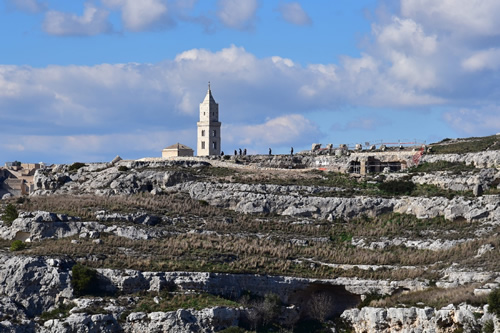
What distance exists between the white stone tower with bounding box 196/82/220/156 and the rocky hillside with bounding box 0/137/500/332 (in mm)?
11328

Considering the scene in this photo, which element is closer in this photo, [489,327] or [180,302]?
[489,327]

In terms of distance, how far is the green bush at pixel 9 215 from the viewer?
75.9 metres

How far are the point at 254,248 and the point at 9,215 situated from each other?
16839 mm

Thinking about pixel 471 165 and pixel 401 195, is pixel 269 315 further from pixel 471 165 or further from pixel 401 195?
pixel 471 165

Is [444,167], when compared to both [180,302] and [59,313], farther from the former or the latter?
[59,313]

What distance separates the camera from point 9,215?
76562 millimetres

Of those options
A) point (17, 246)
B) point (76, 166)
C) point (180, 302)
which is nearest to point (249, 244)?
point (180, 302)

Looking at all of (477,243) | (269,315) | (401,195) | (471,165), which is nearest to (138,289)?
(269,315)

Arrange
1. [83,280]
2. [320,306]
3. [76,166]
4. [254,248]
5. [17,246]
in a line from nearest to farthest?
[83,280] < [320,306] < [17,246] < [254,248] < [76,166]

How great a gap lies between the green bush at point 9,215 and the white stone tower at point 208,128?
30416 mm

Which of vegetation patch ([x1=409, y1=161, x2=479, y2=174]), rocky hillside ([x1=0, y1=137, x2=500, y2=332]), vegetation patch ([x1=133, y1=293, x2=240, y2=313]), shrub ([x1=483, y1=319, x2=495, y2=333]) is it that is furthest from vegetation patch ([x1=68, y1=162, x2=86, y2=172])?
shrub ([x1=483, y1=319, x2=495, y2=333])

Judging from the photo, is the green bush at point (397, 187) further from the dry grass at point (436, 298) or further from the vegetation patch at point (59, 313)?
the vegetation patch at point (59, 313)

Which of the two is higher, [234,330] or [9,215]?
[9,215]

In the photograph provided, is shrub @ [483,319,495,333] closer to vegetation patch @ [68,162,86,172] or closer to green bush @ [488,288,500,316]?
green bush @ [488,288,500,316]
